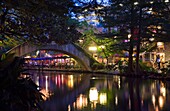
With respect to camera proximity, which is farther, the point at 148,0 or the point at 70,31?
the point at 148,0

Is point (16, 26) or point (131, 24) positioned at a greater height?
point (131, 24)

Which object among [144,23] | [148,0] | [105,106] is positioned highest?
[148,0]

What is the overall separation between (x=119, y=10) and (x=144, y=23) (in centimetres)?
285

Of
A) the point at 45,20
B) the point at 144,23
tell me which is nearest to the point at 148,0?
the point at 144,23

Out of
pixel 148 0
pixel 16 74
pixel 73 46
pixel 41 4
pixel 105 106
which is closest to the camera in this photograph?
pixel 41 4

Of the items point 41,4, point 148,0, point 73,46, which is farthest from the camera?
point 73,46

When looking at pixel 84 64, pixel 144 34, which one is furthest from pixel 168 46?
pixel 144 34

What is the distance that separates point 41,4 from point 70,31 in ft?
17.7

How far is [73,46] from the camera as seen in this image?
36438 mm

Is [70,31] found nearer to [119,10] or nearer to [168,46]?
[119,10]

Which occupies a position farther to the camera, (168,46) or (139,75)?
(168,46)

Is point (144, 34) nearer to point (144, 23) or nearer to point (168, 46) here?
point (144, 23)

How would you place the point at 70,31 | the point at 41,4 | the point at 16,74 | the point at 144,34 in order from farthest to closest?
the point at 144,34, the point at 70,31, the point at 16,74, the point at 41,4

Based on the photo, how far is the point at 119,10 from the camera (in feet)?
84.3
